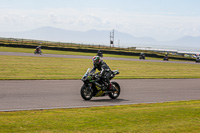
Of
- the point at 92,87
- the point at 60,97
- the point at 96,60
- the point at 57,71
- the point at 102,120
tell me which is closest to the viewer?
the point at 102,120

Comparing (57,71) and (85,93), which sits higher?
(85,93)

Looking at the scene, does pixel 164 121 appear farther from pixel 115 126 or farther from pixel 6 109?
pixel 6 109

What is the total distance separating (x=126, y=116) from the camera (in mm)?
9945

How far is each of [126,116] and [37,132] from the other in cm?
321

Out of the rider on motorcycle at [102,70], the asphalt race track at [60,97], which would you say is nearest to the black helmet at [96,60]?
the rider on motorcycle at [102,70]

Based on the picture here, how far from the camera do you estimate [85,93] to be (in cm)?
1383

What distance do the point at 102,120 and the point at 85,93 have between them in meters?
4.62

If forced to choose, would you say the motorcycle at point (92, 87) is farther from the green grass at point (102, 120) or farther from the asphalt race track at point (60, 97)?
the green grass at point (102, 120)

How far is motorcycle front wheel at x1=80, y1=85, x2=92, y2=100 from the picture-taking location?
45.0ft

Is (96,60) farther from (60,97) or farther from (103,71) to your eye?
(60,97)

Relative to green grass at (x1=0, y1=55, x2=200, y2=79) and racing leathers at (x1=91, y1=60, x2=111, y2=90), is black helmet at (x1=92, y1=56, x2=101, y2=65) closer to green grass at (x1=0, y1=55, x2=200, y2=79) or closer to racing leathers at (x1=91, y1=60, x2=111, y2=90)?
racing leathers at (x1=91, y1=60, x2=111, y2=90)

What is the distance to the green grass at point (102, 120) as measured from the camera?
319 inches

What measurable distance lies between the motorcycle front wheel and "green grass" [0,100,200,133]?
230 centimetres

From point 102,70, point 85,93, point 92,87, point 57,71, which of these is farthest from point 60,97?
point 57,71
